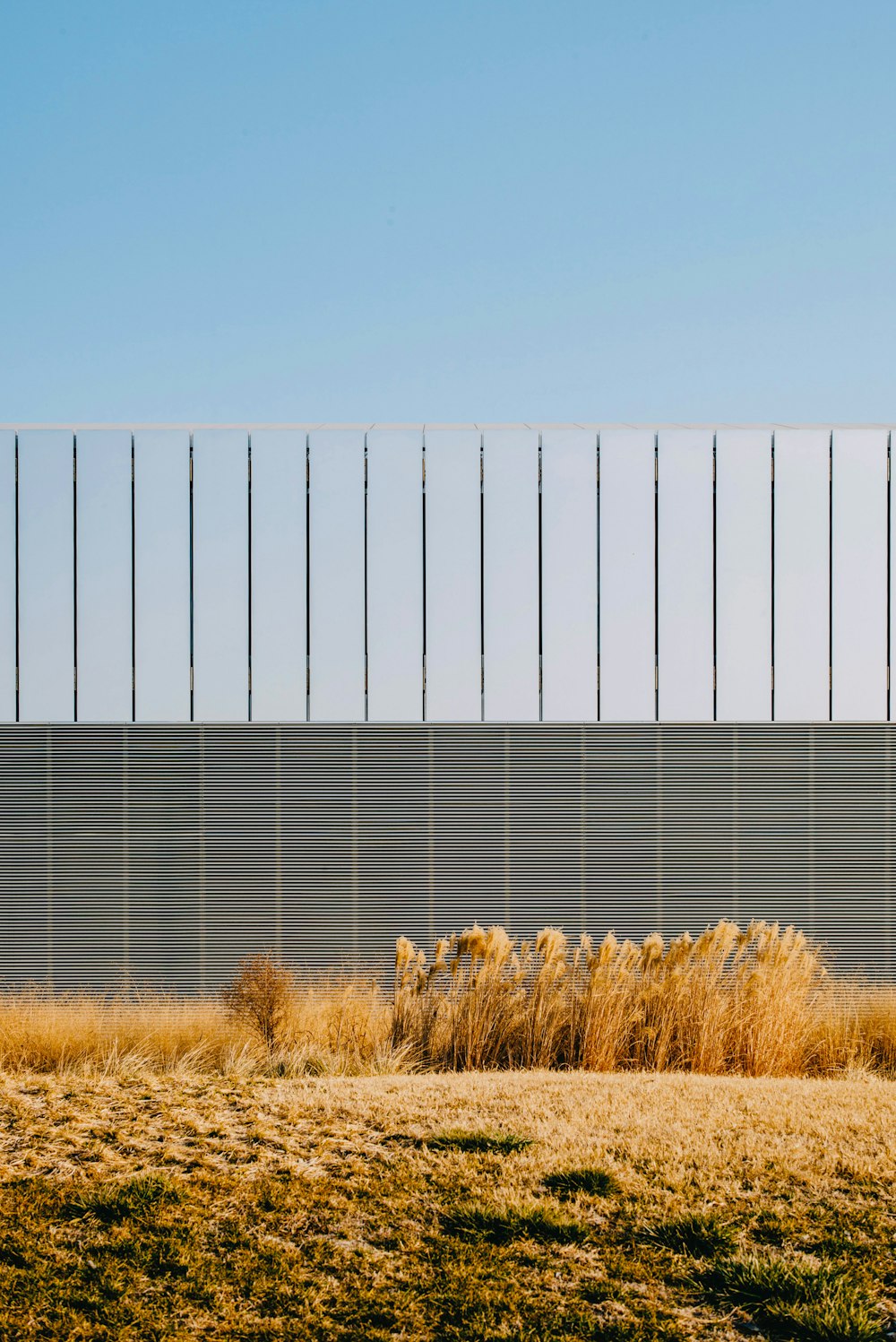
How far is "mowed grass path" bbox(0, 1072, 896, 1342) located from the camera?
175 inches

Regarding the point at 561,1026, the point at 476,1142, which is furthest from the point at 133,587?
the point at 476,1142

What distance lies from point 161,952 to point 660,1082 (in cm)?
805

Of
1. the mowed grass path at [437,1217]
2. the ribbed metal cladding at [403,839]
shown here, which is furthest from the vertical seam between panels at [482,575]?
the mowed grass path at [437,1217]

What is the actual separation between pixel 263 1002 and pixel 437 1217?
19.1ft

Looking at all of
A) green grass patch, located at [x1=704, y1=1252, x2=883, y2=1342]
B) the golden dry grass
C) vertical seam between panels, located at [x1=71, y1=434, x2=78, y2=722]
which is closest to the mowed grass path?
green grass patch, located at [x1=704, y1=1252, x2=883, y2=1342]

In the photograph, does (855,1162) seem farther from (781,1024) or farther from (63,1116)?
(63,1116)

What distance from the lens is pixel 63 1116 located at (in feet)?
22.0

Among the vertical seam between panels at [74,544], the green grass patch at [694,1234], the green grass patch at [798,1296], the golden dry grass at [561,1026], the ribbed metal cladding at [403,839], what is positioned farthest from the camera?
the vertical seam between panels at [74,544]

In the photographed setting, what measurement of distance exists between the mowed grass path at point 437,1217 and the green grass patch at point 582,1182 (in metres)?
0.01

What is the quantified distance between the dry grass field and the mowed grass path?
0.05 ft

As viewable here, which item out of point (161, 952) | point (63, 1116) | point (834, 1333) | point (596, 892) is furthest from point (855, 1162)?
point (161, 952)

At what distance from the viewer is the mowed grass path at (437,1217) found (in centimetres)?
444

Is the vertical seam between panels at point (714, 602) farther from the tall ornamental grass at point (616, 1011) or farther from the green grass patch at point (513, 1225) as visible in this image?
the green grass patch at point (513, 1225)

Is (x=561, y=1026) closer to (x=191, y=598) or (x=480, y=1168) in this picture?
(x=480, y=1168)
